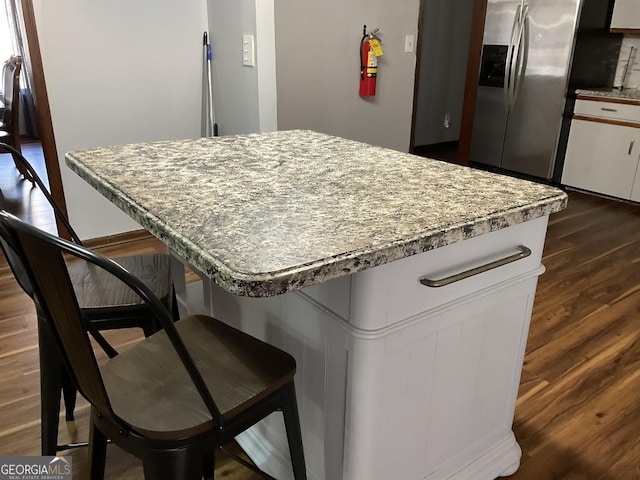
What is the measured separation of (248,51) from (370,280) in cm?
238

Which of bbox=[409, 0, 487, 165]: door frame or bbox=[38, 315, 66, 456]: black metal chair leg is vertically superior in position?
bbox=[409, 0, 487, 165]: door frame

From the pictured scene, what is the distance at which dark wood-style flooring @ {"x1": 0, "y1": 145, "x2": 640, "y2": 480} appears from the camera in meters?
1.66

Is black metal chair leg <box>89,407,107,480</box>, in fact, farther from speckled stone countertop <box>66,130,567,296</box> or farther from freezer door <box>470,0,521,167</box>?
freezer door <box>470,0,521,167</box>

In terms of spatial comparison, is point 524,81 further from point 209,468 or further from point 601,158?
point 209,468

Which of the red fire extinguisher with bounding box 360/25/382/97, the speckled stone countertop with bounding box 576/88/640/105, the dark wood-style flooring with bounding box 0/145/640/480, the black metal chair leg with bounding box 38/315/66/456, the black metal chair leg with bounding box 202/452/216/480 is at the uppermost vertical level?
the red fire extinguisher with bounding box 360/25/382/97

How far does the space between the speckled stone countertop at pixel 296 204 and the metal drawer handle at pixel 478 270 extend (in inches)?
4.6

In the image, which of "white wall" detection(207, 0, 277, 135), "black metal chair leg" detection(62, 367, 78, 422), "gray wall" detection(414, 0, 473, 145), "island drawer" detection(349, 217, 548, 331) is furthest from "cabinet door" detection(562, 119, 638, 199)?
"black metal chair leg" detection(62, 367, 78, 422)

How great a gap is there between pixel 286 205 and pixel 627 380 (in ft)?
5.50

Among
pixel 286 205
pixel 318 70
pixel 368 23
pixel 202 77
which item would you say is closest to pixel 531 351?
pixel 286 205

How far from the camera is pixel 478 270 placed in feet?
3.81

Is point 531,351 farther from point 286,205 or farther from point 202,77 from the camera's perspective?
point 202,77

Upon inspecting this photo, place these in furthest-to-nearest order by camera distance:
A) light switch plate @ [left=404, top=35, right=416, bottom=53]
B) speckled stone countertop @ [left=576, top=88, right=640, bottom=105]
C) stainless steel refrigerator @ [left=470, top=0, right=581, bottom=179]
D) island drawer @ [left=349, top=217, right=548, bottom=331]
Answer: stainless steel refrigerator @ [left=470, top=0, right=581, bottom=179], speckled stone countertop @ [left=576, top=88, right=640, bottom=105], light switch plate @ [left=404, top=35, right=416, bottom=53], island drawer @ [left=349, top=217, right=548, bottom=331]

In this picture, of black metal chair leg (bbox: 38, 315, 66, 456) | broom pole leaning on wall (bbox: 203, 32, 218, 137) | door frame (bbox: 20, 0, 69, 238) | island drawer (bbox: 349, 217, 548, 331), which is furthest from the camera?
broom pole leaning on wall (bbox: 203, 32, 218, 137)

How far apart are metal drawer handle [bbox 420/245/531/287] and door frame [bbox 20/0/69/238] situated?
2606 mm
